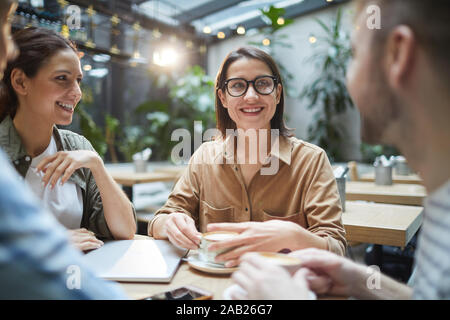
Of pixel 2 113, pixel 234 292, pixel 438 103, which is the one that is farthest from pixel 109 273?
pixel 2 113

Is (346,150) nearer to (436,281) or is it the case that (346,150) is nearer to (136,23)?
(136,23)

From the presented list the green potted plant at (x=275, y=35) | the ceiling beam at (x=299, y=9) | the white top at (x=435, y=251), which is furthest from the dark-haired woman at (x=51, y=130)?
the ceiling beam at (x=299, y=9)

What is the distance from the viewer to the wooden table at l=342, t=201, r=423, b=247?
4.90 ft

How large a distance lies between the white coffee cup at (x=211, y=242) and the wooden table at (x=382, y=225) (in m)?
0.90

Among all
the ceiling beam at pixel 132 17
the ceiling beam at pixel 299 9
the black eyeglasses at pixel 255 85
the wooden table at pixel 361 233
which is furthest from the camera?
the ceiling beam at pixel 299 9

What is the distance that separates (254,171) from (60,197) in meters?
0.87

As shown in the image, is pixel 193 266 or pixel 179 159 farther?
pixel 179 159

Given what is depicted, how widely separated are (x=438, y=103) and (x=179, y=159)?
5107mm

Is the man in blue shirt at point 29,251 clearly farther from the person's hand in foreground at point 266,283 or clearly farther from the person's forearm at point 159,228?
the person's forearm at point 159,228

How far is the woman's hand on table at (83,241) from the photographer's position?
3.47 ft

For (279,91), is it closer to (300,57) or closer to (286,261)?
(286,261)

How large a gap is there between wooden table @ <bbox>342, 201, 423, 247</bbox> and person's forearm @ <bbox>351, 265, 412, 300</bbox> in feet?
2.64

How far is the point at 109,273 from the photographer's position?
2.82 ft

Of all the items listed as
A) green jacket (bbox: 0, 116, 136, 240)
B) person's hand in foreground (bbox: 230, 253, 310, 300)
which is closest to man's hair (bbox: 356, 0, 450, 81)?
person's hand in foreground (bbox: 230, 253, 310, 300)
